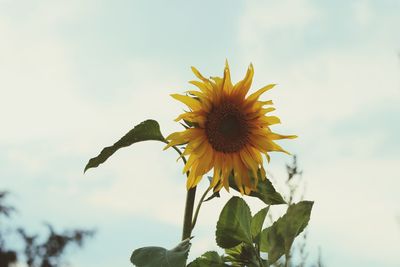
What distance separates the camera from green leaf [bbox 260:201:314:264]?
1.17 meters

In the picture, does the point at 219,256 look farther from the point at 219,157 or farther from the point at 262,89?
the point at 262,89

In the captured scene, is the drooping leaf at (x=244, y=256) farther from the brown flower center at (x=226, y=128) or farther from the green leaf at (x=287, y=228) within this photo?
the brown flower center at (x=226, y=128)

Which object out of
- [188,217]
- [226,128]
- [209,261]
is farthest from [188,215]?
[226,128]

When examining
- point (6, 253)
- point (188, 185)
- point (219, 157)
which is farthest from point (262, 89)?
point (6, 253)

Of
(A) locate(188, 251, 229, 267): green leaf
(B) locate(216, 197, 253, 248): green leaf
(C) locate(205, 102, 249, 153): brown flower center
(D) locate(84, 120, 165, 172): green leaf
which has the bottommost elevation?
(A) locate(188, 251, 229, 267): green leaf

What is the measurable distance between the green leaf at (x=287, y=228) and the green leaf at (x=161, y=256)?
Answer: 0.16m

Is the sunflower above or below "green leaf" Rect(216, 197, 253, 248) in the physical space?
above

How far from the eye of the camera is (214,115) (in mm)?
1396

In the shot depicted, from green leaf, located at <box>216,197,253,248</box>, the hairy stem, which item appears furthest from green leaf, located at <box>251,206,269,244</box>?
the hairy stem

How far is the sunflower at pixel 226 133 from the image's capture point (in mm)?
1342

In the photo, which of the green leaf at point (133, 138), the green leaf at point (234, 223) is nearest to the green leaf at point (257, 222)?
the green leaf at point (234, 223)

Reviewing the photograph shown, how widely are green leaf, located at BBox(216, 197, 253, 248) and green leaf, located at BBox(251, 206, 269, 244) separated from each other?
26 mm

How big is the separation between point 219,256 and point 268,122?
1.07ft

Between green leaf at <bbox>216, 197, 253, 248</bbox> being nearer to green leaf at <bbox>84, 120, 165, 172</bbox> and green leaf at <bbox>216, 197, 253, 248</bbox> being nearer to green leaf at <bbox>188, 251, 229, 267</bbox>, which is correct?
green leaf at <bbox>188, 251, 229, 267</bbox>
